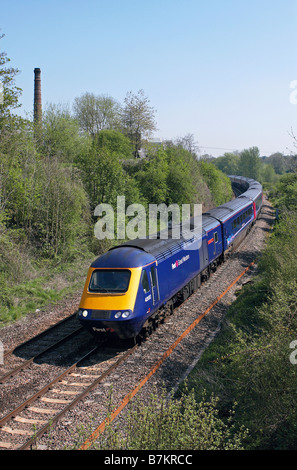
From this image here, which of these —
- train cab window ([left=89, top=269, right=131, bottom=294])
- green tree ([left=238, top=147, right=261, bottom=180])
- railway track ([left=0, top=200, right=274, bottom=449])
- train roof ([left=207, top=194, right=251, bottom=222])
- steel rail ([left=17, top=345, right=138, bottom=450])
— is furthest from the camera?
green tree ([left=238, top=147, right=261, bottom=180])

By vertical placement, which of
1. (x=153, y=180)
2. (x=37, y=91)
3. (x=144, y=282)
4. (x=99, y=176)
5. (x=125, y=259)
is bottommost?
(x=144, y=282)

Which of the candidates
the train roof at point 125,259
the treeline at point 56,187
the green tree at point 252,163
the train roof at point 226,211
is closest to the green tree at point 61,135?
the treeline at point 56,187

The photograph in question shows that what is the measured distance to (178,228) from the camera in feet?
53.8

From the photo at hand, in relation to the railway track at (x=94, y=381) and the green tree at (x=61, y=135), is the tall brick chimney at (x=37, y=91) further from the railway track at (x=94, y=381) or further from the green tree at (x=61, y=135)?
the railway track at (x=94, y=381)

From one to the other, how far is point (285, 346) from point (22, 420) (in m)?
5.85

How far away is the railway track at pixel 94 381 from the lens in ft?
25.8

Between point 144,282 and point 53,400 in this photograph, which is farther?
point 144,282

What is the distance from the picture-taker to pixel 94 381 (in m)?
9.59

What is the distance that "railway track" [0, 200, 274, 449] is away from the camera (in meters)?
7.87

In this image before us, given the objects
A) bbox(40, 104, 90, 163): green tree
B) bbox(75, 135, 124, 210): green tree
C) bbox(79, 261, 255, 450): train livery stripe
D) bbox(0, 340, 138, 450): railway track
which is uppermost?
bbox(40, 104, 90, 163): green tree

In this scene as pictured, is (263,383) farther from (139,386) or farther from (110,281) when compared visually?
(110,281)

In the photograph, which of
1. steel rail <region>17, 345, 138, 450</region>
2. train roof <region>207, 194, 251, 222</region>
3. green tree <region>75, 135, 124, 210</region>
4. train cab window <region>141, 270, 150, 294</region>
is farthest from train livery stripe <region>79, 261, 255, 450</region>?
green tree <region>75, 135, 124, 210</region>

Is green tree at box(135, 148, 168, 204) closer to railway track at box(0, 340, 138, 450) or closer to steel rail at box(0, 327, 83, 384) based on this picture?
steel rail at box(0, 327, 83, 384)

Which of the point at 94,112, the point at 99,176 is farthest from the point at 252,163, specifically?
the point at 99,176
